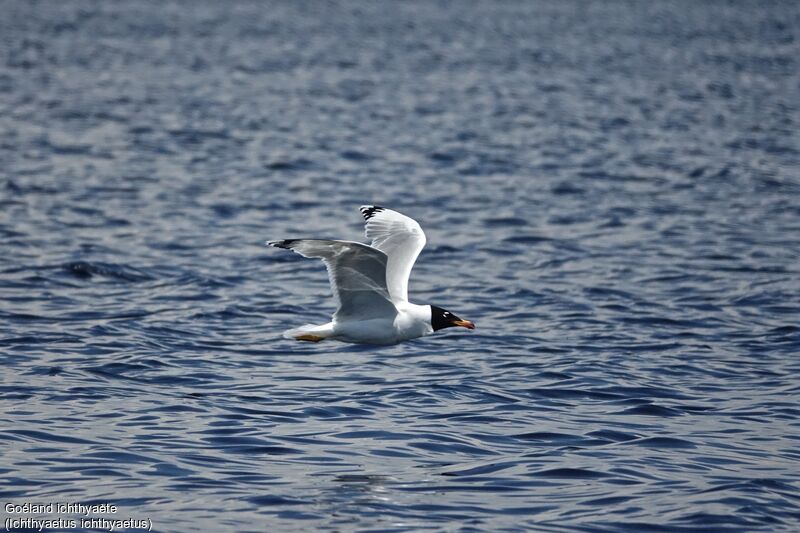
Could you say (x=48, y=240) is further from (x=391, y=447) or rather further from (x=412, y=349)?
(x=391, y=447)

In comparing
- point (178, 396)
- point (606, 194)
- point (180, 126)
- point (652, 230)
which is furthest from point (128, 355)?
point (180, 126)

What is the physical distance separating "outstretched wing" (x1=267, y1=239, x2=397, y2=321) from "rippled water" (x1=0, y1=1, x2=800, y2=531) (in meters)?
0.97

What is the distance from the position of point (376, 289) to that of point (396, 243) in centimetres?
85

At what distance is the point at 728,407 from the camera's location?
12203 mm

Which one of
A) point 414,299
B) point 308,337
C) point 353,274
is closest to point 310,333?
point 308,337

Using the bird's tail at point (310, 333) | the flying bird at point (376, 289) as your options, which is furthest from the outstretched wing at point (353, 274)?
the bird's tail at point (310, 333)

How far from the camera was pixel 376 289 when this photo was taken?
11.6m

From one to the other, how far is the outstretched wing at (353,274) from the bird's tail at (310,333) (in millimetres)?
287

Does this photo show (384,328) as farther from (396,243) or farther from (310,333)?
(396,243)

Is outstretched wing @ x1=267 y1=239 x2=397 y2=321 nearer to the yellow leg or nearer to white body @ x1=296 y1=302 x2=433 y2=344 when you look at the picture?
white body @ x1=296 y1=302 x2=433 y2=344

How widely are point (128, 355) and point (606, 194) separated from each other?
13.2 m

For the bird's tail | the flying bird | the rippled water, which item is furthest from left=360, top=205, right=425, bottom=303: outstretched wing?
the rippled water

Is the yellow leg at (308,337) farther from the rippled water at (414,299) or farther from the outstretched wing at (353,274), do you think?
the rippled water at (414,299)

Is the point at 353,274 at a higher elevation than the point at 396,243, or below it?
below
